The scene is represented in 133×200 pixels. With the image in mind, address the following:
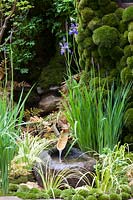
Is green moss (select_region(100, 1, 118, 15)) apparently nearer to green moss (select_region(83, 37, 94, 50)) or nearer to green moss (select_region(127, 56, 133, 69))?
green moss (select_region(83, 37, 94, 50))

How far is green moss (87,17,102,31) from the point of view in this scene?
3.98 metres

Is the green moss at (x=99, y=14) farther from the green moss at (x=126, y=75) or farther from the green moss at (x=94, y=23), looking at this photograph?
the green moss at (x=126, y=75)

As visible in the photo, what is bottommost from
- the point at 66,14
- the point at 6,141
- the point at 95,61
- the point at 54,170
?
the point at 54,170

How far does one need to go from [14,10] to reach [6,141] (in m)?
3.06

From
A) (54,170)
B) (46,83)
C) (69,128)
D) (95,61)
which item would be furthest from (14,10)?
(54,170)

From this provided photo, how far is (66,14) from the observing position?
546cm

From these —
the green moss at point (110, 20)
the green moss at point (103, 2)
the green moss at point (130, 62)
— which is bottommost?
the green moss at point (130, 62)

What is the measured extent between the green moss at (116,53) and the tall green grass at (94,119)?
0.37 meters

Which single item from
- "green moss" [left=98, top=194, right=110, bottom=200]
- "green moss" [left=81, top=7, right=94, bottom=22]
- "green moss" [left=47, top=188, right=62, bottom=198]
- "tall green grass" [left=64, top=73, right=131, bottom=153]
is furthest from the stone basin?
"green moss" [left=81, top=7, right=94, bottom=22]

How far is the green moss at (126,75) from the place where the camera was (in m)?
3.83

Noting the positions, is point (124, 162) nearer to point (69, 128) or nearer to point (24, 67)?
point (69, 128)

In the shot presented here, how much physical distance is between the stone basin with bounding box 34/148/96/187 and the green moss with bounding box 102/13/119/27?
121 centimetres

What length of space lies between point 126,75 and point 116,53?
0.24 metres

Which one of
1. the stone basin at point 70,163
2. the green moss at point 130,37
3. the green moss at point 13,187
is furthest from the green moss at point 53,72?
the green moss at point 13,187
